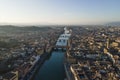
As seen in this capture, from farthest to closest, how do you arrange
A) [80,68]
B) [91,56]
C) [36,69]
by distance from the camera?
1. [91,56]
2. [36,69]
3. [80,68]

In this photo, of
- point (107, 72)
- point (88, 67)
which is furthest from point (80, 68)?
point (107, 72)

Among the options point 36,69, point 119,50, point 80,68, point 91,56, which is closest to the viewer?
point 80,68

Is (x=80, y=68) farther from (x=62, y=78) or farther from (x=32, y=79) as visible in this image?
(x=32, y=79)

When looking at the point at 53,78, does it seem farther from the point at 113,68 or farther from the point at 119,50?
the point at 119,50

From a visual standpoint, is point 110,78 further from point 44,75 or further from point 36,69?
point 36,69

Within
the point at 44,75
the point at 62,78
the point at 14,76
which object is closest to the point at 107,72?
the point at 62,78

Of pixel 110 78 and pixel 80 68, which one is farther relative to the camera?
pixel 80 68

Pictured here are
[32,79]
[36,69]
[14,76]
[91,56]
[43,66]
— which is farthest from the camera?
[91,56]

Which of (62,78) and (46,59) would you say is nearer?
(62,78)

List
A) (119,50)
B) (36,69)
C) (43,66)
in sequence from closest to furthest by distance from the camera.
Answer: (36,69) < (43,66) < (119,50)
